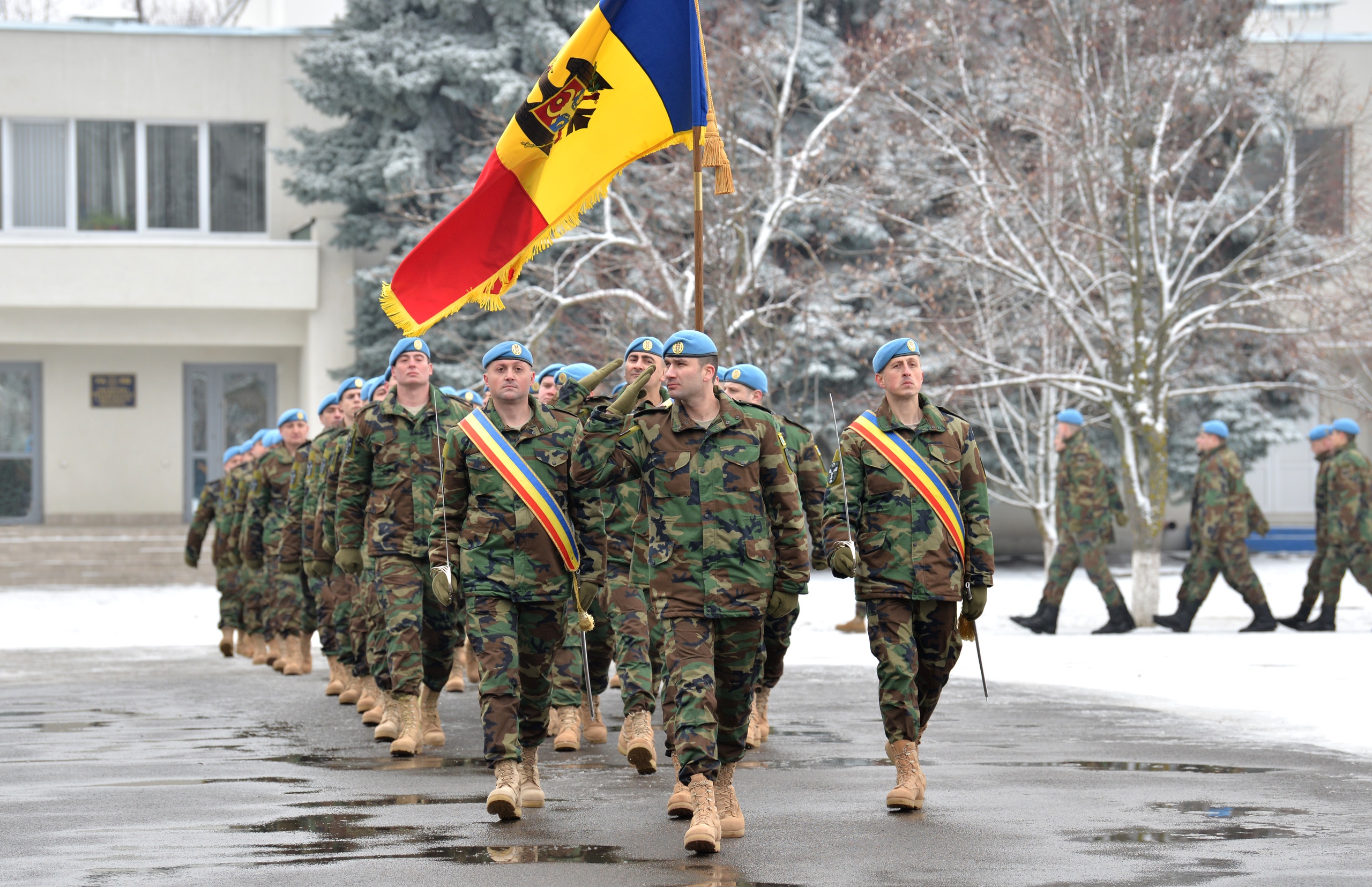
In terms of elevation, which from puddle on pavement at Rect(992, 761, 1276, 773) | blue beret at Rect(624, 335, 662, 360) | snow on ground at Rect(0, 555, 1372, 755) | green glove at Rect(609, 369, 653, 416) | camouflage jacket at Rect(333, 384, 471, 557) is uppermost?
blue beret at Rect(624, 335, 662, 360)

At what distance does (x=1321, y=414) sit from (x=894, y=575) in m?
23.7

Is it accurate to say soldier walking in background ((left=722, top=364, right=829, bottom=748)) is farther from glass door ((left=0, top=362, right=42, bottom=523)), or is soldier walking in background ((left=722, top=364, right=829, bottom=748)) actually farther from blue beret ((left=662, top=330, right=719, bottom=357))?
glass door ((left=0, top=362, right=42, bottom=523))

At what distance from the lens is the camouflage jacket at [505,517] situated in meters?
7.62

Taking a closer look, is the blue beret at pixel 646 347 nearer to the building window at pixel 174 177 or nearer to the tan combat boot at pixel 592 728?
the tan combat boot at pixel 592 728

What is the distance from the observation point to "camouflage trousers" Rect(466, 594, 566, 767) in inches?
294

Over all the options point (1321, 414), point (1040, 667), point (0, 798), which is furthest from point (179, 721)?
point (1321, 414)

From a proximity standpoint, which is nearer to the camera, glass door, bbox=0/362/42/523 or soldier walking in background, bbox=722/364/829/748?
soldier walking in background, bbox=722/364/829/748

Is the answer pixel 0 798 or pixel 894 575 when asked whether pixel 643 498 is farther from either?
pixel 0 798

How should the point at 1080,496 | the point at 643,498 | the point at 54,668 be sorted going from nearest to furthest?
1. the point at 643,498
2. the point at 54,668
3. the point at 1080,496

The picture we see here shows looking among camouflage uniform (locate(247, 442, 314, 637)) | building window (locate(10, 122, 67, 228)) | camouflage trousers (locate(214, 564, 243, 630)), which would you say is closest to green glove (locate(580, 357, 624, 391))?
camouflage uniform (locate(247, 442, 314, 637))

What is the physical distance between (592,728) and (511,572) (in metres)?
2.83

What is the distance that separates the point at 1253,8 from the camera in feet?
59.8

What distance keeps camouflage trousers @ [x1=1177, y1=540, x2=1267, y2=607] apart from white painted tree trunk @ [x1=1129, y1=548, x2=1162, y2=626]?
2.85 feet

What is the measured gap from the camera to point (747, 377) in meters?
9.75
